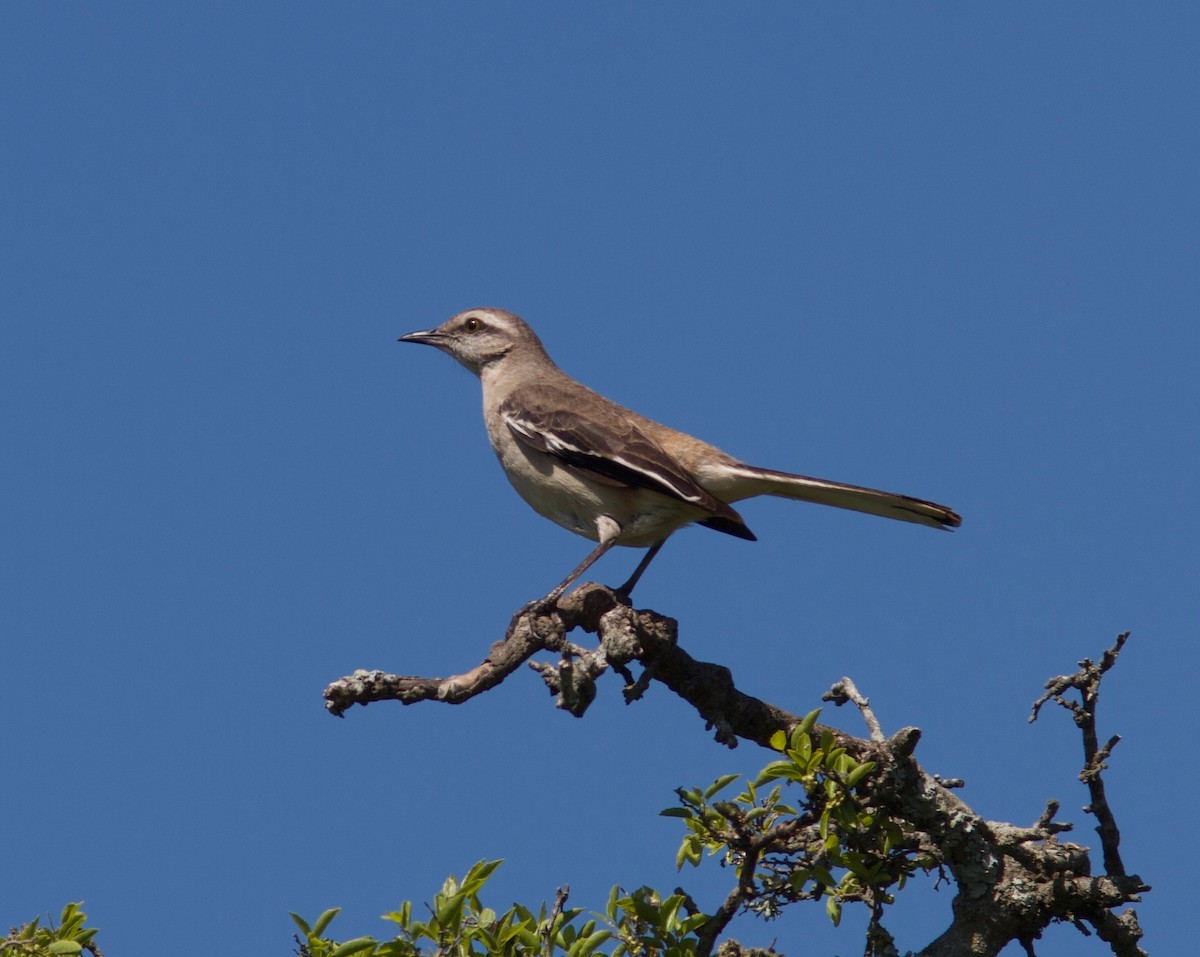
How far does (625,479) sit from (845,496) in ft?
4.03

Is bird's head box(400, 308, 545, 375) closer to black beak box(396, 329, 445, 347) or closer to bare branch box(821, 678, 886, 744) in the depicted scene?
black beak box(396, 329, 445, 347)

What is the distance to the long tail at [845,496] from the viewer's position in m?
6.65

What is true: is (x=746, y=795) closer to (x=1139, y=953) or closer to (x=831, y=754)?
(x=831, y=754)

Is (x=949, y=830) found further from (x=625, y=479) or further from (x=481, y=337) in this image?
(x=481, y=337)

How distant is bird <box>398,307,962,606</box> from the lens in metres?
7.00

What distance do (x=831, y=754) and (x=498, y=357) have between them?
5.50 meters

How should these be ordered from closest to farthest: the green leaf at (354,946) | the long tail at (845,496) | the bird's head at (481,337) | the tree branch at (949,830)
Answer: the green leaf at (354,946), the tree branch at (949,830), the long tail at (845,496), the bird's head at (481,337)

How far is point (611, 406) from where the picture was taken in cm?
837

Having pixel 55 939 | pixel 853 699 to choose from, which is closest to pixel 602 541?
pixel 853 699

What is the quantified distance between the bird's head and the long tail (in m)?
2.72

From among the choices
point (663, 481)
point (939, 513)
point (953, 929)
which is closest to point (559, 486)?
point (663, 481)

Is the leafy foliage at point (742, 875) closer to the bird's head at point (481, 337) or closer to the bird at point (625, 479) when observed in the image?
the bird at point (625, 479)

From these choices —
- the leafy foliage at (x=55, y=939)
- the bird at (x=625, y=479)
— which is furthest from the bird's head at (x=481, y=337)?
the leafy foliage at (x=55, y=939)

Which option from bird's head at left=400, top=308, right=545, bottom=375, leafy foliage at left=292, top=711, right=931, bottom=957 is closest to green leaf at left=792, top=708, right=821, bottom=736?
leafy foliage at left=292, top=711, right=931, bottom=957
